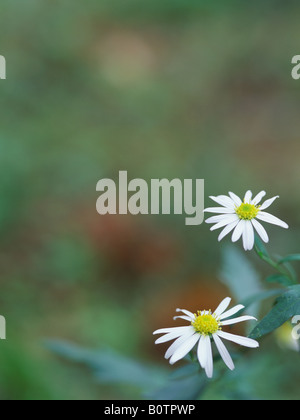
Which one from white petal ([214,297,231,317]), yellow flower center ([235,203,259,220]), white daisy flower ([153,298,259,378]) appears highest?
yellow flower center ([235,203,259,220])

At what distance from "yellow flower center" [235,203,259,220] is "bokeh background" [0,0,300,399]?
47 centimetres

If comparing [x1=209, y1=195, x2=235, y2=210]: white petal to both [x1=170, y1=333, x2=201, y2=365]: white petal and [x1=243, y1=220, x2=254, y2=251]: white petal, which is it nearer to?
[x1=243, y1=220, x2=254, y2=251]: white petal

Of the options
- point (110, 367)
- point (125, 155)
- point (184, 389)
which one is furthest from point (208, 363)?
point (125, 155)

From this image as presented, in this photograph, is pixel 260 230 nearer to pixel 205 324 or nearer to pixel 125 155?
pixel 205 324

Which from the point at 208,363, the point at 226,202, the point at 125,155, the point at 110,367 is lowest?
the point at 208,363

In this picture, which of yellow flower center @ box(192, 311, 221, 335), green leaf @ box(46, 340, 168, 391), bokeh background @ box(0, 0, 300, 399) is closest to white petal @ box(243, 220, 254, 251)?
yellow flower center @ box(192, 311, 221, 335)

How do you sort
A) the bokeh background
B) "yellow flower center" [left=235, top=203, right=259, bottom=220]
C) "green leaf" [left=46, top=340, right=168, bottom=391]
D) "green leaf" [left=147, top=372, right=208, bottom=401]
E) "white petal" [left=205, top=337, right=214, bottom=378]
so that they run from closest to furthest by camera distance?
"white petal" [left=205, top=337, right=214, bottom=378] < "yellow flower center" [left=235, top=203, right=259, bottom=220] < "green leaf" [left=147, top=372, right=208, bottom=401] < "green leaf" [left=46, top=340, right=168, bottom=391] < the bokeh background

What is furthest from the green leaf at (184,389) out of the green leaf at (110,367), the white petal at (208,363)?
the white petal at (208,363)

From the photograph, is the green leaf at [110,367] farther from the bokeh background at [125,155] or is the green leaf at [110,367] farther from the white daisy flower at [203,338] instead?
the white daisy flower at [203,338]

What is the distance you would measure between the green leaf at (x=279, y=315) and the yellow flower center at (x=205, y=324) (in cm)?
6

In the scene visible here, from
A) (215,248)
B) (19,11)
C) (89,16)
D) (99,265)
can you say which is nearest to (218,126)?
(215,248)

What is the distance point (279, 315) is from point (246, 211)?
0.16 m

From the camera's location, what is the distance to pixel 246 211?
2.52ft

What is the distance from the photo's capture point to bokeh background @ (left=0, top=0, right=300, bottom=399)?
200cm
